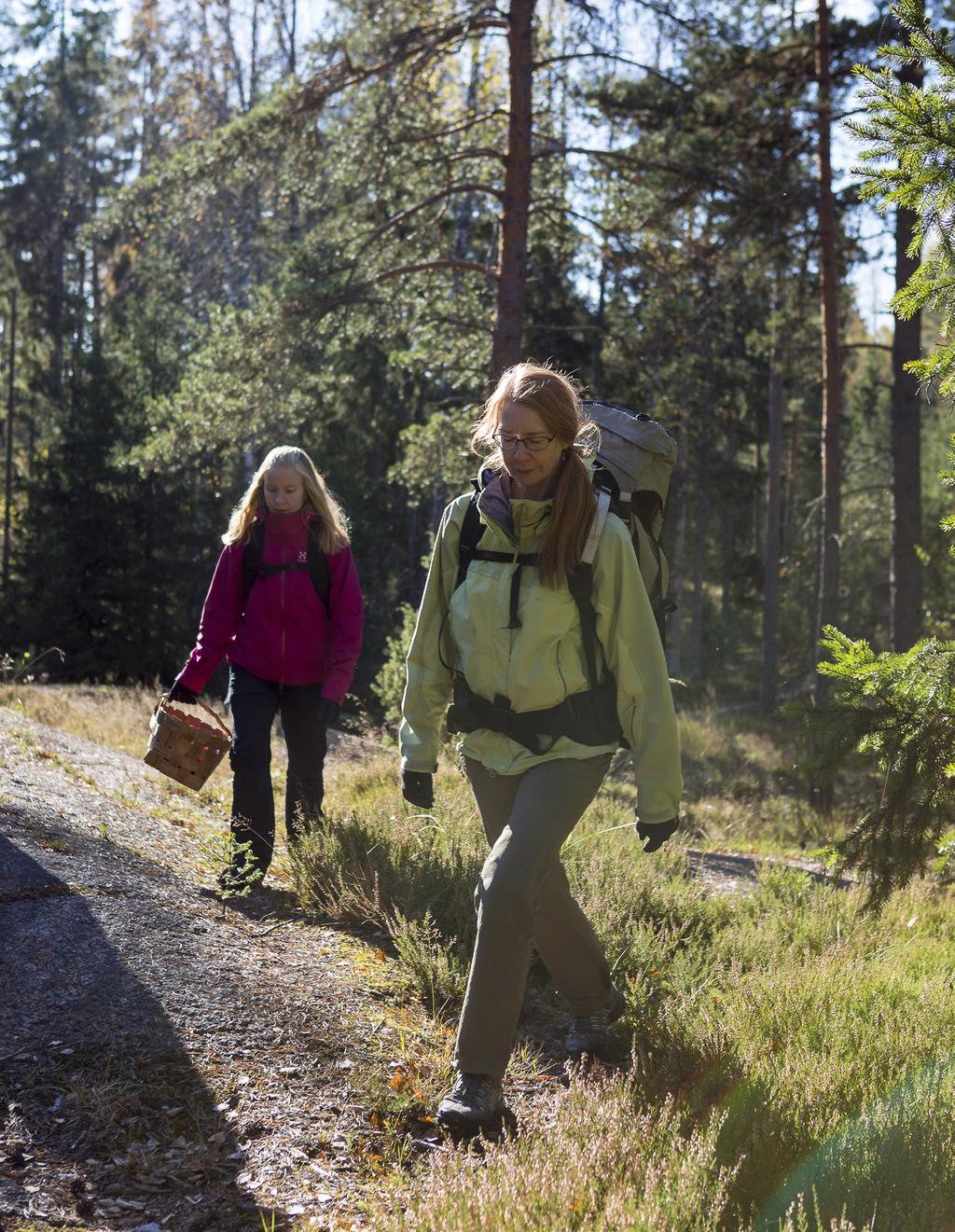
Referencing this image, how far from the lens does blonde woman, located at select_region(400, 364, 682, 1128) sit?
11.6 feet

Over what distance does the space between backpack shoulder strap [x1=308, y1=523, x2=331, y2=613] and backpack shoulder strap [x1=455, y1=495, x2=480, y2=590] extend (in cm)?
227

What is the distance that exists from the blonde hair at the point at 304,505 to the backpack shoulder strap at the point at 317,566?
3 cm

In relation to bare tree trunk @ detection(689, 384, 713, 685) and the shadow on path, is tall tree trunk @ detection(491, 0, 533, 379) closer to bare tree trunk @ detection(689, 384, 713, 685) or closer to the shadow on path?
the shadow on path

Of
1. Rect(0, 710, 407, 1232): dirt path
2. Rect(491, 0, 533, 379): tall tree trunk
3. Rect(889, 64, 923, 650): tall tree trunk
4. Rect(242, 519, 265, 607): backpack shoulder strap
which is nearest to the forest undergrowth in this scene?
Rect(0, 710, 407, 1232): dirt path

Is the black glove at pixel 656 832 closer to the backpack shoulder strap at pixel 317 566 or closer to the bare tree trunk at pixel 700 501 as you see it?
the backpack shoulder strap at pixel 317 566

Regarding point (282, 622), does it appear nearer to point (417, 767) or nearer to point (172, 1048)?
point (417, 767)

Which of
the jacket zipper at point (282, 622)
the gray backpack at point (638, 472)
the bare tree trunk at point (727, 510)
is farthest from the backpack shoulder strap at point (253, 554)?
the bare tree trunk at point (727, 510)

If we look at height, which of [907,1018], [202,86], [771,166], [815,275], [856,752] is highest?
[202,86]

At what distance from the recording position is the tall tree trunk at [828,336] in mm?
14234

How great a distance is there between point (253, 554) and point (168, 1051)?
106 inches

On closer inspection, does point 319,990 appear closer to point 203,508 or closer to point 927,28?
point 927,28

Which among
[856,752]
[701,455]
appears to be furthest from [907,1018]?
[701,455]

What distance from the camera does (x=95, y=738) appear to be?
9.95 meters

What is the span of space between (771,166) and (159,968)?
12.4m
